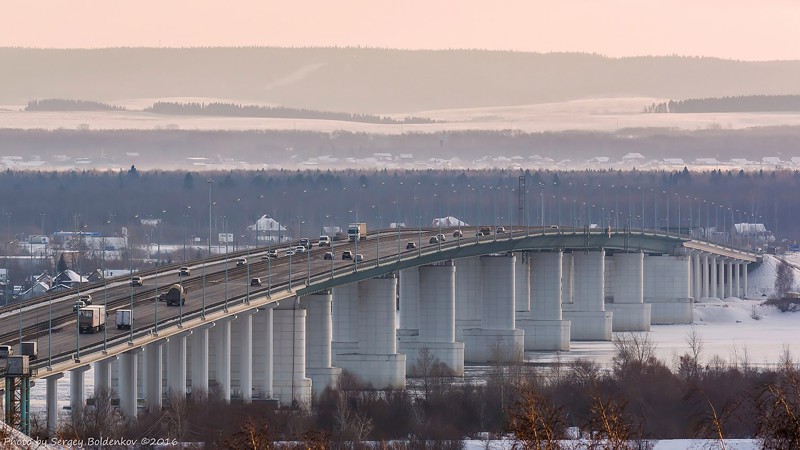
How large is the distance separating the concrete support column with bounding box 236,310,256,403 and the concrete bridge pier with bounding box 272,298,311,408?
7.73ft

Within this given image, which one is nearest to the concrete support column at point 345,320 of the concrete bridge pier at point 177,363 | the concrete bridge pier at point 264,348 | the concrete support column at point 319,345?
the concrete support column at point 319,345

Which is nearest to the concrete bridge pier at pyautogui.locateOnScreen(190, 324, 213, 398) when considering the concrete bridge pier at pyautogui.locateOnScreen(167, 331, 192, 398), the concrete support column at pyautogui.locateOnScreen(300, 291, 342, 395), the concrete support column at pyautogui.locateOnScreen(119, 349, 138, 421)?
the concrete bridge pier at pyautogui.locateOnScreen(167, 331, 192, 398)

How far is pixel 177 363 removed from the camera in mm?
99750

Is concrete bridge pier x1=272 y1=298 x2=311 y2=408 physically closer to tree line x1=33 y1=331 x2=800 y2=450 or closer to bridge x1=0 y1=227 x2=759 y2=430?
bridge x1=0 y1=227 x2=759 y2=430

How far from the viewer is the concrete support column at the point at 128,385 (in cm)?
9056

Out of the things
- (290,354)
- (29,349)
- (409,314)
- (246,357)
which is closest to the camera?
(29,349)

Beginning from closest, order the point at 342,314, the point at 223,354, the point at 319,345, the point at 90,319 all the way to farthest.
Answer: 1. the point at 90,319
2. the point at 223,354
3. the point at 319,345
4. the point at 342,314

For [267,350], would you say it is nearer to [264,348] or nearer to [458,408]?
[264,348]

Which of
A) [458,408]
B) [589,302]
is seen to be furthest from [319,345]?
[589,302]

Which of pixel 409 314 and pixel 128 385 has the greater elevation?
pixel 409 314

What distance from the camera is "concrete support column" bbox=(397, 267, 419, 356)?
145 meters

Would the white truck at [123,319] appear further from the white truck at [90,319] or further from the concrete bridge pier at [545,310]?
the concrete bridge pier at [545,310]

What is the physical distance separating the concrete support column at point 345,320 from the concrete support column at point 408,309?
33.8 ft

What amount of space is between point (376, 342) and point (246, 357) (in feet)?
70.9
